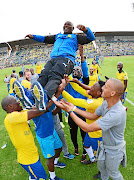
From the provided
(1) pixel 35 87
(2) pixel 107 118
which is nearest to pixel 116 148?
(2) pixel 107 118

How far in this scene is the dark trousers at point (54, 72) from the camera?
239 centimetres

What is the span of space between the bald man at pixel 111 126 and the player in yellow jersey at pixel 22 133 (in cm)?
65

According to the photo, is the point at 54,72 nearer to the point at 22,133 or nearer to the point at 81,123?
the point at 81,123

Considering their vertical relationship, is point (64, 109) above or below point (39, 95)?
below

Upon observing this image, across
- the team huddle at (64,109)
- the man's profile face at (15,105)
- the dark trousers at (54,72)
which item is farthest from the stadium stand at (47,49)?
the man's profile face at (15,105)

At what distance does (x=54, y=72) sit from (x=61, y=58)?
417mm

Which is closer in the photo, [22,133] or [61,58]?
[22,133]

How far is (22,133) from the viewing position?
237cm

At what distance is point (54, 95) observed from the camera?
2.39 meters

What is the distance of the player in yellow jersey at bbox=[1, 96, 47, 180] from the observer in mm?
2168

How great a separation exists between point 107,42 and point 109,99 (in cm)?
5379

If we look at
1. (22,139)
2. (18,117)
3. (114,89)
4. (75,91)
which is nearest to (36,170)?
(22,139)

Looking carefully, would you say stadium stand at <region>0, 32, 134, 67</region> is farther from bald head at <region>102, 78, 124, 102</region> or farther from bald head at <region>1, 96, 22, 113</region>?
bald head at <region>102, 78, 124, 102</region>

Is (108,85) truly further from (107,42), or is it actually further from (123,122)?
(107,42)
